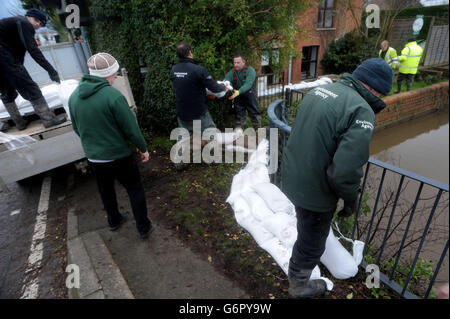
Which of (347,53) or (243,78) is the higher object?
(243,78)

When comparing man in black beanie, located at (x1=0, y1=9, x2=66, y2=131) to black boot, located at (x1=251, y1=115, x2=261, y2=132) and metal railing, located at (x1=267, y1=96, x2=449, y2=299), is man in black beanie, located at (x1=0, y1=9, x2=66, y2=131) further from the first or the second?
black boot, located at (x1=251, y1=115, x2=261, y2=132)

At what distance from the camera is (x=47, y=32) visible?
13844 mm

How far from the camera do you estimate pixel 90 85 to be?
239 centimetres

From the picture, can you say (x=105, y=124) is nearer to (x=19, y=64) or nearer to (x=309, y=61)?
(x=19, y=64)

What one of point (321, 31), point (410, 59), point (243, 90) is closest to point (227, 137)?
point (243, 90)

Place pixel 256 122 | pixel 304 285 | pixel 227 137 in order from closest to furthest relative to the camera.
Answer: pixel 304 285 → pixel 227 137 → pixel 256 122

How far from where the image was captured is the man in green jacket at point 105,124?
2.40 m

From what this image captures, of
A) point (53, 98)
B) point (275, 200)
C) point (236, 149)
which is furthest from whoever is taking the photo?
point (236, 149)

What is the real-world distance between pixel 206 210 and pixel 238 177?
68cm

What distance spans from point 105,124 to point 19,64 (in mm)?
2329

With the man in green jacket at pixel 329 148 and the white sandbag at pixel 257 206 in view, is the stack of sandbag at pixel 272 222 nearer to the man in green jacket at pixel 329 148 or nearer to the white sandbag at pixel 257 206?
the white sandbag at pixel 257 206

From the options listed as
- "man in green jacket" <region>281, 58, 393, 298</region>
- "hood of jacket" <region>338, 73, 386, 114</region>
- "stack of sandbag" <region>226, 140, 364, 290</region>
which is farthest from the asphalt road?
"hood of jacket" <region>338, 73, 386, 114</region>

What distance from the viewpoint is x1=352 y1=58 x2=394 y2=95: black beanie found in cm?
177
